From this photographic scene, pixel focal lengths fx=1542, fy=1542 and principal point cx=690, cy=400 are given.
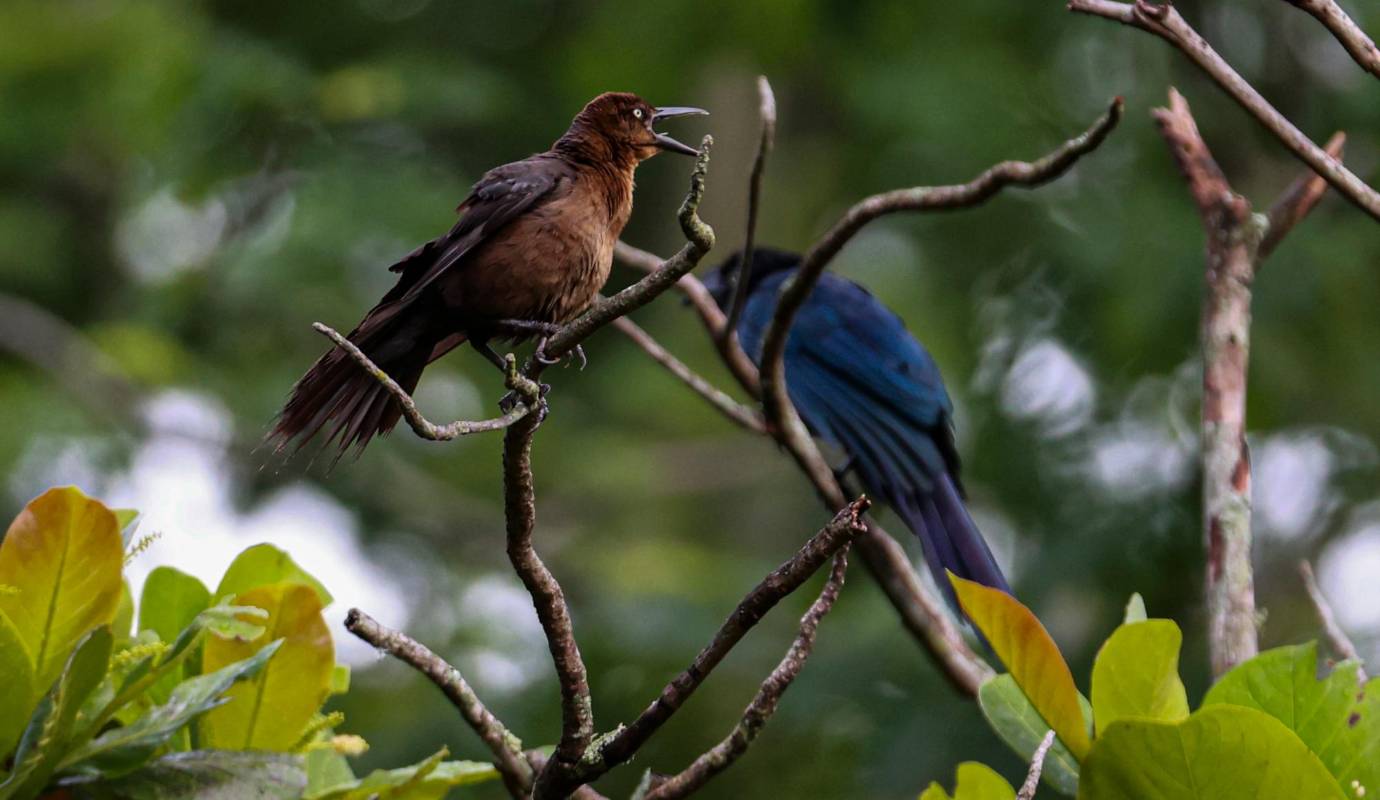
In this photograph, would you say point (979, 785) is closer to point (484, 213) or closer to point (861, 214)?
point (861, 214)

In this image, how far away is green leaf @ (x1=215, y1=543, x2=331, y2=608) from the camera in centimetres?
236

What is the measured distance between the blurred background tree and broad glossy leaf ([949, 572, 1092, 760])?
13.9 ft

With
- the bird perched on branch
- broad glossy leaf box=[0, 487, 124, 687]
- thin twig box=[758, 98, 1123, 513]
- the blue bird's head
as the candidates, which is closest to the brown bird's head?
thin twig box=[758, 98, 1123, 513]

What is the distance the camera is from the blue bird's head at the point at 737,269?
6.53 metres

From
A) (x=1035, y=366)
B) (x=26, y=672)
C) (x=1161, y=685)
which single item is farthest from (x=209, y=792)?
(x=1035, y=366)

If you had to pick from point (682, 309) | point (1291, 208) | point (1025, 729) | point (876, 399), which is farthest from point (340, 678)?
point (682, 309)

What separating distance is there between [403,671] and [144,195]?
337 cm

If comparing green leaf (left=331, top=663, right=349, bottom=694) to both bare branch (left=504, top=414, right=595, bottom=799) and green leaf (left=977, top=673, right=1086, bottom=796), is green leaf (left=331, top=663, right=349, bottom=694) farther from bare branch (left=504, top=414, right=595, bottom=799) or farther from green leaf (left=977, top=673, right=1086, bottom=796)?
green leaf (left=977, top=673, right=1086, bottom=796)

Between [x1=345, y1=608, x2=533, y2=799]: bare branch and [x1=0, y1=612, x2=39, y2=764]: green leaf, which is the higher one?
[x1=0, y1=612, x2=39, y2=764]: green leaf

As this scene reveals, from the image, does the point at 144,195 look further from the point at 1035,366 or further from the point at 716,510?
the point at 1035,366

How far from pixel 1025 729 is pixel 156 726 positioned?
1.18 metres

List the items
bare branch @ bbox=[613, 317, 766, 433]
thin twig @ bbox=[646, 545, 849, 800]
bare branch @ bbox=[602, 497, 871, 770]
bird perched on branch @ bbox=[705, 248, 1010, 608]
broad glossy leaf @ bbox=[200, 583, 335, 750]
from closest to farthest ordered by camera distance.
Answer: bare branch @ bbox=[602, 497, 871, 770], thin twig @ bbox=[646, 545, 849, 800], broad glossy leaf @ bbox=[200, 583, 335, 750], bare branch @ bbox=[613, 317, 766, 433], bird perched on branch @ bbox=[705, 248, 1010, 608]

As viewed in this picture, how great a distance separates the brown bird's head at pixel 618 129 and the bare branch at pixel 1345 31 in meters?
1.32

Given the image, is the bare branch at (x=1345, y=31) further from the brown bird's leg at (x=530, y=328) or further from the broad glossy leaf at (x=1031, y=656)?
the brown bird's leg at (x=530, y=328)
